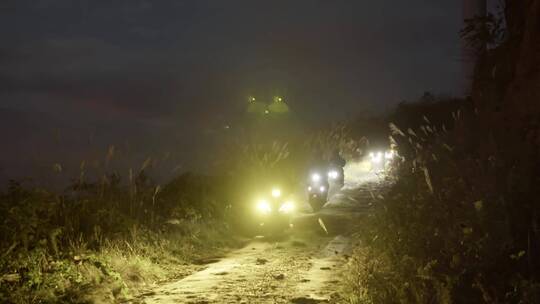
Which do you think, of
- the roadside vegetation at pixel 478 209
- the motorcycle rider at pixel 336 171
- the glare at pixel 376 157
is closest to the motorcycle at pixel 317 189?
the motorcycle rider at pixel 336 171

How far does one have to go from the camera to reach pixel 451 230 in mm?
7840

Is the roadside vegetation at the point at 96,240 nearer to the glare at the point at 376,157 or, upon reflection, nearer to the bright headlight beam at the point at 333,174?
the bright headlight beam at the point at 333,174

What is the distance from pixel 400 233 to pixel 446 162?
2371 millimetres

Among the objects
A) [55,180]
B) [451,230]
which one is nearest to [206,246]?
[55,180]

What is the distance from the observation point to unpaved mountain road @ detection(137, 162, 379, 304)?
884 centimetres

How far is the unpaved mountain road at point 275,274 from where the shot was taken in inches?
348

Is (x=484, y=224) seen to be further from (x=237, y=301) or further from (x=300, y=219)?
(x=300, y=219)

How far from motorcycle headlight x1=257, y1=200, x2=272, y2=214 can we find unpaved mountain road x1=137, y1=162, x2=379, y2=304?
1.18 m

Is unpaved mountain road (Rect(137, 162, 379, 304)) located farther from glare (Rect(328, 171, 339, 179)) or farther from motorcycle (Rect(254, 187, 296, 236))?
glare (Rect(328, 171, 339, 179))

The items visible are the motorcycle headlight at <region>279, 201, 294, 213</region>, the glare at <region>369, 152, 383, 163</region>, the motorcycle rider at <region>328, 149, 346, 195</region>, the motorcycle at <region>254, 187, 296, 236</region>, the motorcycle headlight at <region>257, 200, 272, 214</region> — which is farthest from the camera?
the glare at <region>369, 152, 383, 163</region>

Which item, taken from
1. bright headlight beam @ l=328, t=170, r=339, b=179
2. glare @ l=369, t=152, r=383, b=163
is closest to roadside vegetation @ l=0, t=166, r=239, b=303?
bright headlight beam @ l=328, t=170, r=339, b=179

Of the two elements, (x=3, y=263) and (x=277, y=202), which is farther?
(x=277, y=202)

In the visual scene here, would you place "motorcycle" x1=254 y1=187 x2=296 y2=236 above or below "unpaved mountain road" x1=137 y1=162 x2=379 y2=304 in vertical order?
above

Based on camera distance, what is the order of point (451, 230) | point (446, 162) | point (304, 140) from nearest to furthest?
1. point (451, 230)
2. point (446, 162)
3. point (304, 140)
